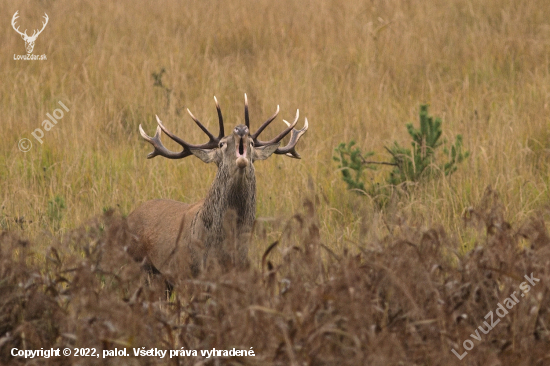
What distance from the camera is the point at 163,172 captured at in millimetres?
7227

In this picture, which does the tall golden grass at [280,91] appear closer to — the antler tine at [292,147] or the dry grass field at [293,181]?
the dry grass field at [293,181]

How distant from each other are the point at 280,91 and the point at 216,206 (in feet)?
12.7

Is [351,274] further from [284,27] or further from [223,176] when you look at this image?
[284,27]

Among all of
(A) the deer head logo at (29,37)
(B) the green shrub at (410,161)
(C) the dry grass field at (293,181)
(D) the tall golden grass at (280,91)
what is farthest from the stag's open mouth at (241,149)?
(A) the deer head logo at (29,37)

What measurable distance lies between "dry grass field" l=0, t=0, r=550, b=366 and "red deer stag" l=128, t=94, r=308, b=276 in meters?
0.38

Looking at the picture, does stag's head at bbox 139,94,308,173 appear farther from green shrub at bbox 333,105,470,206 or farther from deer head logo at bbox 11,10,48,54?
deer head logo at bbox 11,10,48,54

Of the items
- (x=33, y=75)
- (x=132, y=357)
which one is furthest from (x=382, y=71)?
(x=132, y=357)

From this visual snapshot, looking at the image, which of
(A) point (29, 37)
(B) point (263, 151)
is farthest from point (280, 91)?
(A) point (29, 37)

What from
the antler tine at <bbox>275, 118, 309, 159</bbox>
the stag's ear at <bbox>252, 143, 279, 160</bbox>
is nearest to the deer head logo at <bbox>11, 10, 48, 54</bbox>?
the antler tine at <bbox>275, 118, 309, 159</bbox>

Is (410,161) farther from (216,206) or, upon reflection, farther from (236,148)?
(236,148)

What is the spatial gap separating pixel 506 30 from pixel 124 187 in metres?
5.90

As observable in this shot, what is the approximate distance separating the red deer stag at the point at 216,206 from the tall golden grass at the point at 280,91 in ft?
2.44

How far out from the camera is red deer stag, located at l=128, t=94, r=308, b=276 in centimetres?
506

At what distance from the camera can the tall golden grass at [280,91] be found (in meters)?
6.69
